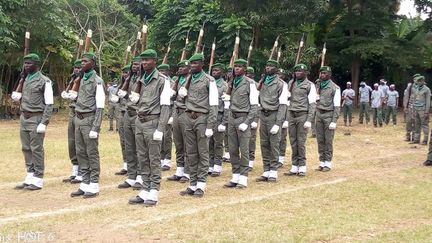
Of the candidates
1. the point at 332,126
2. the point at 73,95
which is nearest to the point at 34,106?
the point at 73,95

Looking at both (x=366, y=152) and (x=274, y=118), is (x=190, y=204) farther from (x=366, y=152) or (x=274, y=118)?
(x=366, y=152)

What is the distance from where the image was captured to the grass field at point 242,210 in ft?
21.4

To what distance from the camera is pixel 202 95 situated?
8703 mm

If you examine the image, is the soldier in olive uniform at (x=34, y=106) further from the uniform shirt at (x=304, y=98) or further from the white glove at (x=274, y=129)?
the uniform shirt at (x=304, y=98)

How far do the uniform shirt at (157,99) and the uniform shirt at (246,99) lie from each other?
183cm

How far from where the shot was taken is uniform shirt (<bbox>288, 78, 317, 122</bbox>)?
35.8 ft

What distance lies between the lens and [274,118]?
10117 millimetres

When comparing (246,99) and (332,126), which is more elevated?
(246,99)

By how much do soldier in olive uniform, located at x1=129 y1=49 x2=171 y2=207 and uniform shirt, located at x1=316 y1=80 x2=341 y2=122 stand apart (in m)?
4.67

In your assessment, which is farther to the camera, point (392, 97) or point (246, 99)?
point (392, 97)

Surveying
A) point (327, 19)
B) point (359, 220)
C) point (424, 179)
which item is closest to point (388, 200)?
point (359, 220)

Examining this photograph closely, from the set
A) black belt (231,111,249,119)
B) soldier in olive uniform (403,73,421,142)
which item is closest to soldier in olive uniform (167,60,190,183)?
black belt (231,111,249,119)

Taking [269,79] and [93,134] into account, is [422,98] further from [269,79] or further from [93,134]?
[93,134]

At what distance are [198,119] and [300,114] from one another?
302cm
